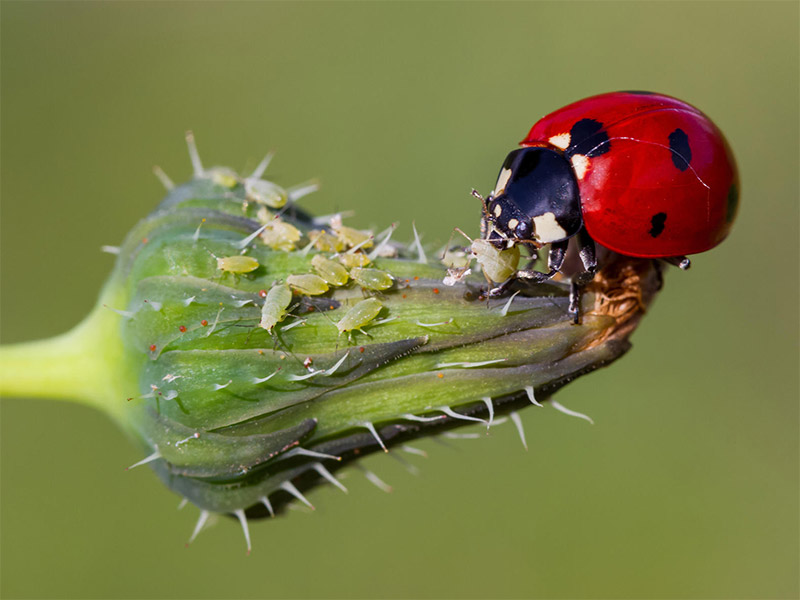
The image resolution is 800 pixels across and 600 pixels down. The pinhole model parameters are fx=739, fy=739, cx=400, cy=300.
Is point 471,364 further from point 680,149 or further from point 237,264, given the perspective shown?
point 680,149

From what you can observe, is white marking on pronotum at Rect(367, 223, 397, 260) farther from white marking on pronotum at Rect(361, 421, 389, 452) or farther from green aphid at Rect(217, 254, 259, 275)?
white marking on pronotum at Rect(361, 421, 389, 452)

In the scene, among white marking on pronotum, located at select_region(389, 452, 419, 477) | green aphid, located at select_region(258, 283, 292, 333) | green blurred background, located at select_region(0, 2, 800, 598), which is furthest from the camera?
green blurred background, located at select_region(0, 2, 800, 598)

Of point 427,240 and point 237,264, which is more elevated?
point 237,264

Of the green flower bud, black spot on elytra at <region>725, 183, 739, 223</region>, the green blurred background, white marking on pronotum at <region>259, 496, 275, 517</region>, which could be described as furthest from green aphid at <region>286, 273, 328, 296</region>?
the green blurred background

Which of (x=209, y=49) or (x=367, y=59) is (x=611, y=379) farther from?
(x=209, y=49)

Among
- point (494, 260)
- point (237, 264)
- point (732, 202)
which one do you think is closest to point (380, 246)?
point (494, 260)

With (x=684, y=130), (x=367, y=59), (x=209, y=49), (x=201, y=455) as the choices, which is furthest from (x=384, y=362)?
(x=209, y=49)
